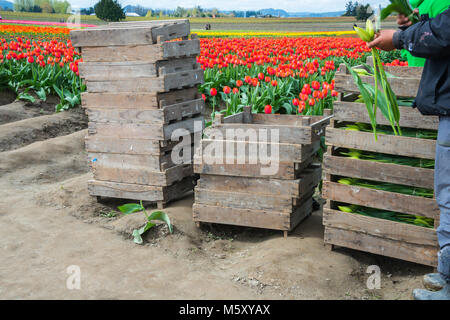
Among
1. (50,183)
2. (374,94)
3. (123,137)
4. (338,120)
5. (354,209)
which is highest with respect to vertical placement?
(374,94)

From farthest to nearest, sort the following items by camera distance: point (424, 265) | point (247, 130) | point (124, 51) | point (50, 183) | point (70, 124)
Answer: point (70, 124) < point (50, 183) < point (124, 51) < point (247, 130) < point (424, 265)

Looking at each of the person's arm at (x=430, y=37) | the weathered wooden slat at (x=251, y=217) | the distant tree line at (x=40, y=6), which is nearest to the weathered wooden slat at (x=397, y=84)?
the person's arm at (x=430, y=37)

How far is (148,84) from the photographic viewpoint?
15.5ft

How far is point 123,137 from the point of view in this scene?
498 centimetres

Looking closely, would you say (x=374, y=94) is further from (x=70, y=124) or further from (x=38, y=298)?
(x=70, y=124)

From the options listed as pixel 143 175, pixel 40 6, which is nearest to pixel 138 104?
pixel 143 175

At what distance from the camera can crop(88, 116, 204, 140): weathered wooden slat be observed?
4809mm

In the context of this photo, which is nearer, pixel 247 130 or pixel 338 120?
pixel 338 120

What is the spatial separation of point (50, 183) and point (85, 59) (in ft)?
6.34

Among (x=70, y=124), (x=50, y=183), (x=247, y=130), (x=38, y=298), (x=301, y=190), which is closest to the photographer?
(x=38, y=298)

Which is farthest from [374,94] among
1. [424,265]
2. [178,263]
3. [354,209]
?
[178,263]

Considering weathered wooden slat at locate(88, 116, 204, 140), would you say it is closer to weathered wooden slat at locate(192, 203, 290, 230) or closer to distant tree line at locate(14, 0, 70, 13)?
weathered wooden slat at locate(192, 203, 290, 230)

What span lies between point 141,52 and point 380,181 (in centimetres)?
248

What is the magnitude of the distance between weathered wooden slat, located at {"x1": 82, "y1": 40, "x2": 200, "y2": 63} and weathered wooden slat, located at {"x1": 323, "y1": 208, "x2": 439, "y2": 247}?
2107 mm
